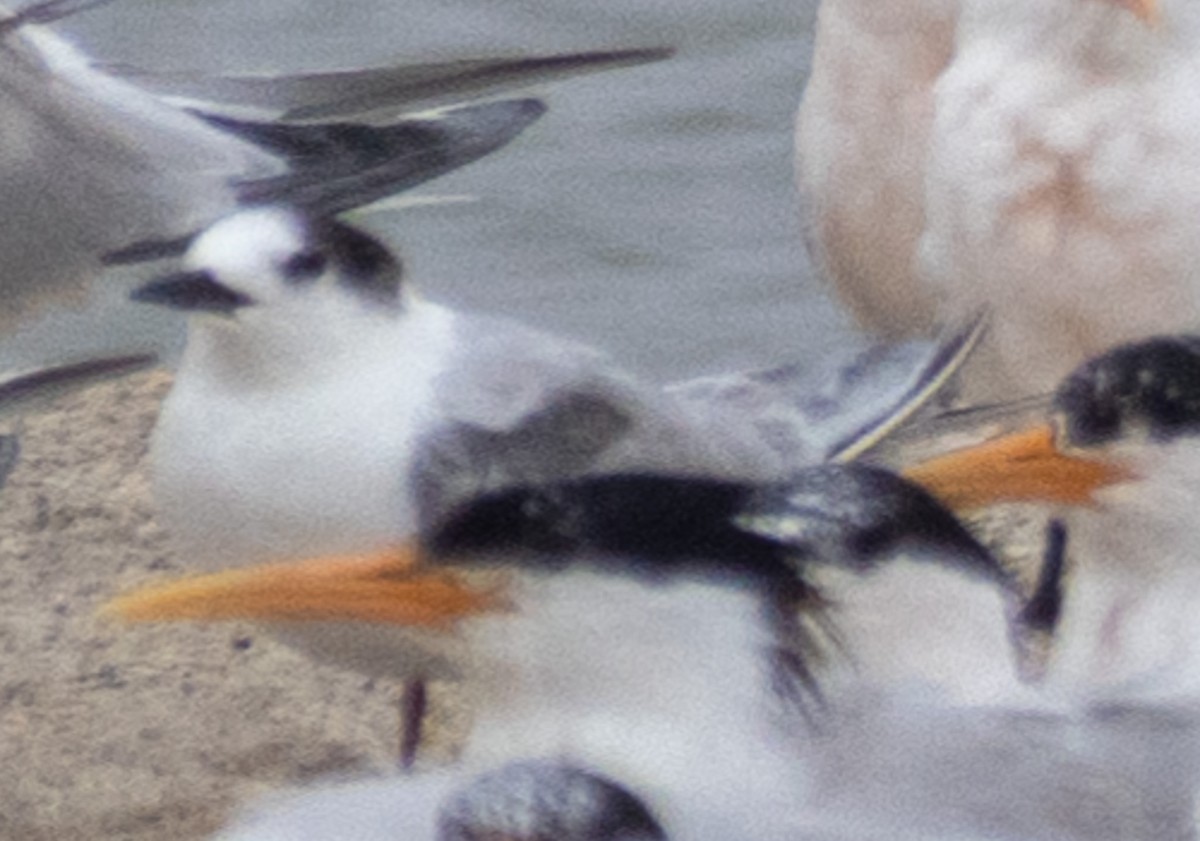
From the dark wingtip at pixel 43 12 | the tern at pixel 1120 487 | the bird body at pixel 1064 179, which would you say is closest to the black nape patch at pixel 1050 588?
the tern at pixel 1120 487

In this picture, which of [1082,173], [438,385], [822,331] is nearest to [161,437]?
[438,385]

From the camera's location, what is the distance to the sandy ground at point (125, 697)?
3.81 metres

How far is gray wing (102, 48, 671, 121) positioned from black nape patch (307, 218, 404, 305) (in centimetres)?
49

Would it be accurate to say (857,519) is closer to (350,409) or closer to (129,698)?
(350,409)

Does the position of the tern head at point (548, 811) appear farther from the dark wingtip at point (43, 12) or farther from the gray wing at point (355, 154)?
the dark wingtip at point (43, 12)

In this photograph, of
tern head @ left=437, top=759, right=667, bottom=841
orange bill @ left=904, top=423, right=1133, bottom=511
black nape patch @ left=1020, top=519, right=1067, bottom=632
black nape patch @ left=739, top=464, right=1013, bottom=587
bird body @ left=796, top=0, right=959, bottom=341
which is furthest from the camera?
bird body @ left=796, top=0, right=959, bottom=341

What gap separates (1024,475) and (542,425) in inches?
21.2

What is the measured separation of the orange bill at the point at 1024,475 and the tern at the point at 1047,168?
31.6 inches

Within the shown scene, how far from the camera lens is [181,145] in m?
4.17

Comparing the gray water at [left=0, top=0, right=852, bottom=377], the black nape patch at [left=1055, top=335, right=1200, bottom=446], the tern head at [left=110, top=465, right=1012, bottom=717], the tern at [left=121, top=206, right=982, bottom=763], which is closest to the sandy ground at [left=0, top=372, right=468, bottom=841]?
the tern at [left=121, top=206, right=982, bottom=763]

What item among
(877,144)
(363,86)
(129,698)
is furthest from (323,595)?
(877,144)

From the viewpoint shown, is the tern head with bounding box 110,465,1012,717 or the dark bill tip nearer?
the tern head with bounding box 110,465,1012,717

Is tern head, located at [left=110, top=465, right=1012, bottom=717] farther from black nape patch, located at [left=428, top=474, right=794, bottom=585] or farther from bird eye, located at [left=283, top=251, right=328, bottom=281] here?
bird eye, located at [left=283, top=251, right=328, bottom=281]

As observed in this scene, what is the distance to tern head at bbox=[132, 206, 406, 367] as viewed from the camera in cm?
367
